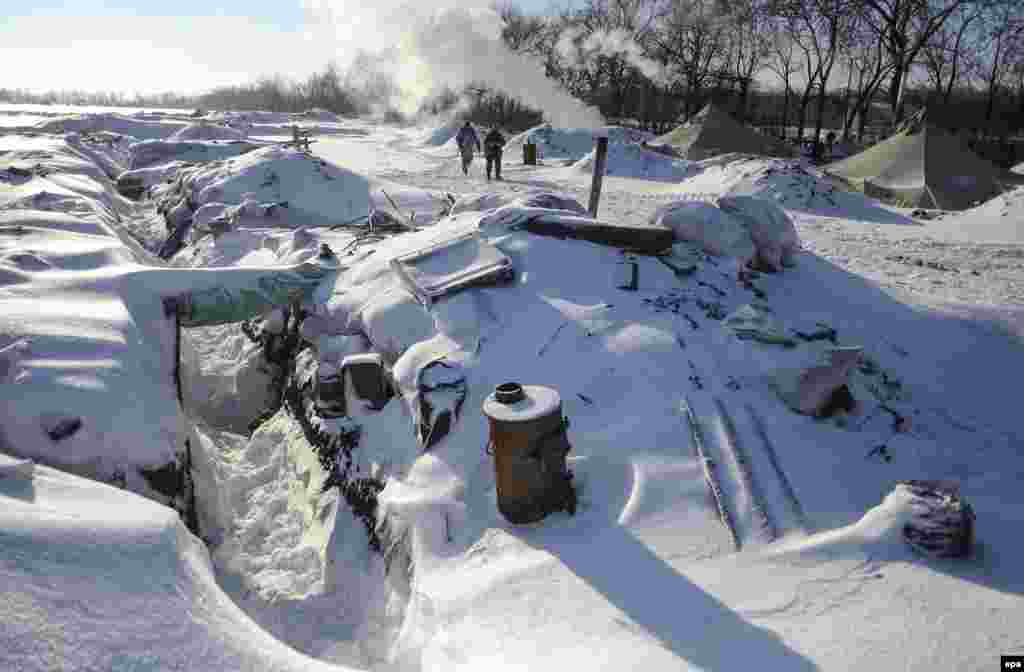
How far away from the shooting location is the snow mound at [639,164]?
1828 cm

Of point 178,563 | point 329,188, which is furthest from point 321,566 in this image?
point 329,188

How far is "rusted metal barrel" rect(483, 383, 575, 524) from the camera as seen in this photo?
3.10 metres

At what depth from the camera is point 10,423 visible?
3543mm

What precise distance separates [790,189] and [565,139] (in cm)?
1317

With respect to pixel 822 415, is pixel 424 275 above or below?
above

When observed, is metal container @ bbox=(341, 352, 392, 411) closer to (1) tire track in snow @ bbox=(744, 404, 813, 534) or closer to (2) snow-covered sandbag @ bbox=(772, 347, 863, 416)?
(1) tire track in snow @ bbox=(744, 404, 813, 534)

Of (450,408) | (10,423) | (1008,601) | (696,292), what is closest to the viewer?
(1008,601)

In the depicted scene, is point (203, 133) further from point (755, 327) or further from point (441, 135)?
point (755, 327)

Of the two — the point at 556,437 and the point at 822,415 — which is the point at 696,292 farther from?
the point at 556,437

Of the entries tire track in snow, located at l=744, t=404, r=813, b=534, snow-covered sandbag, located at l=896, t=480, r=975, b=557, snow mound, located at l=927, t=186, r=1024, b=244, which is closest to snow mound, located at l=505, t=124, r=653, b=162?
snow mound, located at l=927, t=186, r=1024, b=244

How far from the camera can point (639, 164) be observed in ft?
63.0

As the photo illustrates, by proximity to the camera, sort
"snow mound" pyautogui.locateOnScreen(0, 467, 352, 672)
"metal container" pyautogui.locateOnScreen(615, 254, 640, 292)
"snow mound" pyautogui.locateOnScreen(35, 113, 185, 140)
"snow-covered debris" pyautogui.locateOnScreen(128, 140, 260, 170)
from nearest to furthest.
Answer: "snow mound" pyautogui.locateOnScreen(0, 467, 352, 672), "metal container" pyautogui.locateOnScreen(615, 254, 640, 292), "snow-covered debris" pyautogui.locateOnScreen(128, 140, 260, 170), "snow mound" pyautogui.locateOnScreen(35, 113, 185, 140)

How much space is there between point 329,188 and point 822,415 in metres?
9.41

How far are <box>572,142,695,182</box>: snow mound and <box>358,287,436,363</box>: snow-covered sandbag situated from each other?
1360 cm
